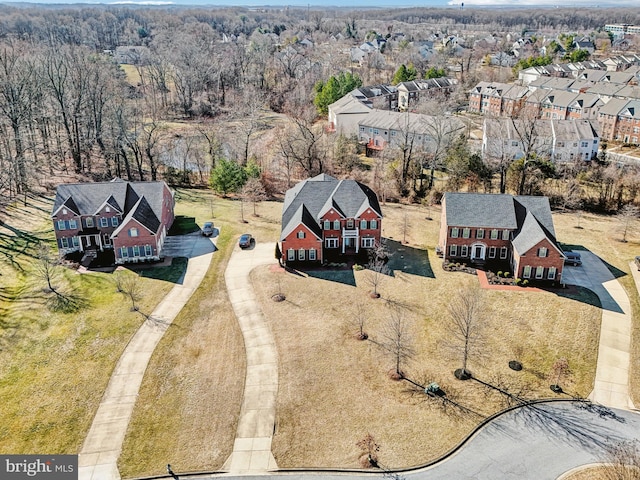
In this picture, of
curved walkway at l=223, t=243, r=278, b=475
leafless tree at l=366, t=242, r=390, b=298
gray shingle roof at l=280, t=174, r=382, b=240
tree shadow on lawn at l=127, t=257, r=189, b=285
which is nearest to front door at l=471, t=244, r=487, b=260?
leafless tree at l=366, t=242, r=390, b=298

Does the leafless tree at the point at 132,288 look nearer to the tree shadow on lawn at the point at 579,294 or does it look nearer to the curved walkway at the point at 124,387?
the curved walkway at the point at 124,387

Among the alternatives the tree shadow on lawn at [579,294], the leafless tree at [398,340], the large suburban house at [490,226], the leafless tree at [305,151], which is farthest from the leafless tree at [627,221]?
the leafless tree at [305,151]

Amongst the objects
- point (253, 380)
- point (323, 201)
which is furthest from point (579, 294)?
point (253, 380)

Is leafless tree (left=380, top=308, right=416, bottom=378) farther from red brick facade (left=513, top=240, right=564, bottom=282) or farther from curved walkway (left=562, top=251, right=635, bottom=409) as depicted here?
red brick facade (left=513, top=240, right=564, bottom=282)

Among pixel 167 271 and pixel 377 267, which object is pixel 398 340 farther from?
pixel 167 271

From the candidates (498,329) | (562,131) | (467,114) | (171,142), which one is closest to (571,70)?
(467,114)

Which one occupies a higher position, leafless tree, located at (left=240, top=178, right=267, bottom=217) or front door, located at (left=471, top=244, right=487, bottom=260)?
leafless tree, located at (left=240, top=178, right=267, bottom=217)

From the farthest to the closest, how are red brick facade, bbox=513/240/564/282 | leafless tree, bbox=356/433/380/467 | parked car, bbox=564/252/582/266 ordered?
1. parked car, bbox=564/252/582/266
2. red brick facade, bbox=513/240/564/282
3. leafless tree, bbox=356/433/380/467
